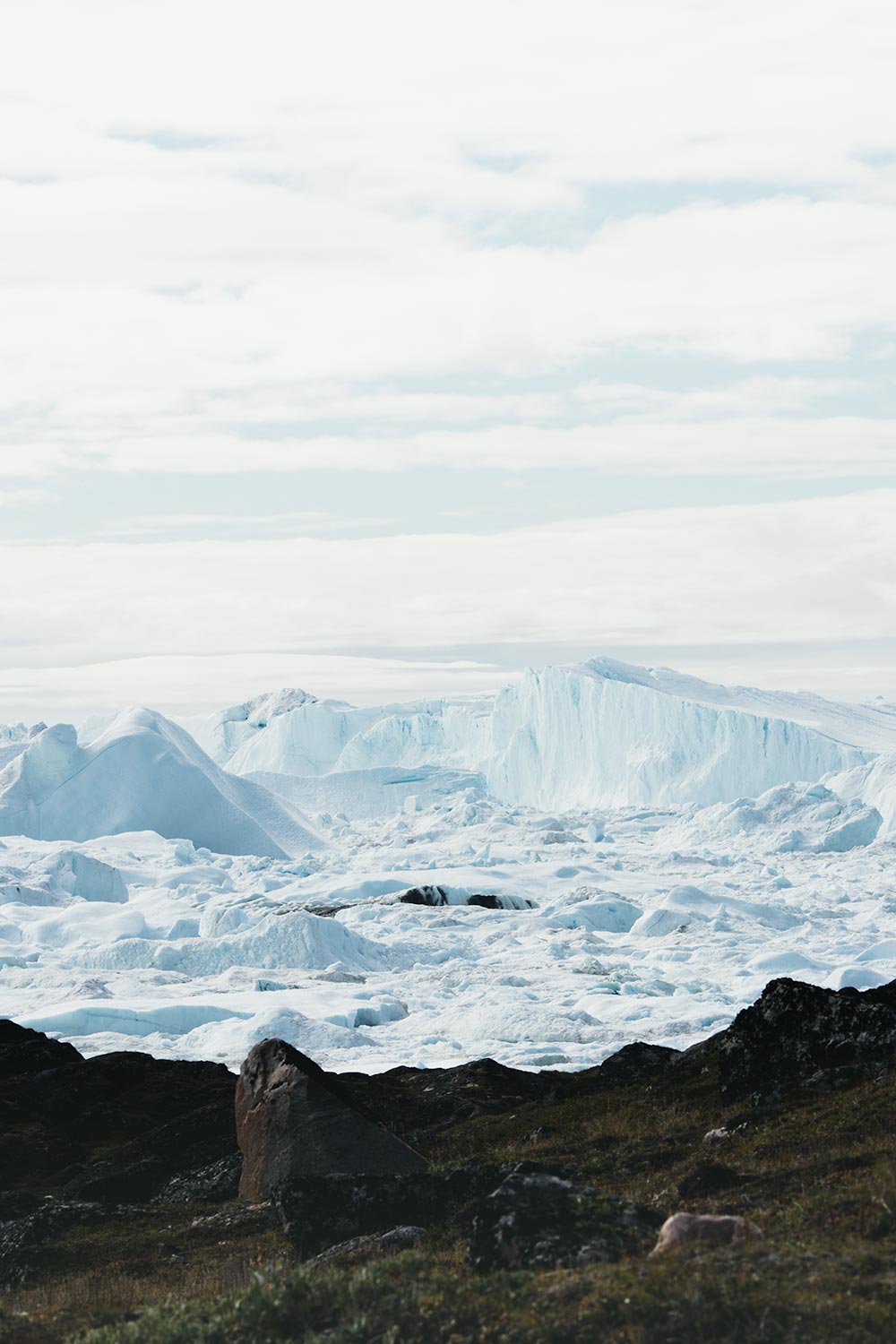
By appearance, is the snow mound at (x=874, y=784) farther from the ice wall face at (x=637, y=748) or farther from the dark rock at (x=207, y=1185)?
the dark rock at (x=207, y=1185)

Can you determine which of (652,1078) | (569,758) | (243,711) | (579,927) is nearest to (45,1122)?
(652,1078)

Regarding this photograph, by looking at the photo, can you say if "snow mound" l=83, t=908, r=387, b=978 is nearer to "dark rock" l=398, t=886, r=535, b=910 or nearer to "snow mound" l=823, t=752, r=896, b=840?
"dark rock" l=398, t=886, r=535, b=910

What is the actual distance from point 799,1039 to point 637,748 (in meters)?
88.2

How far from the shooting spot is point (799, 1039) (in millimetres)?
15617

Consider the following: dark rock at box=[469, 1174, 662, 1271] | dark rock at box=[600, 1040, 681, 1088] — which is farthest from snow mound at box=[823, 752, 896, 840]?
dark rock at box=[469, 1174, 662, 1271]

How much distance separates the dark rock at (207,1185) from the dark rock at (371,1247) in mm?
4466

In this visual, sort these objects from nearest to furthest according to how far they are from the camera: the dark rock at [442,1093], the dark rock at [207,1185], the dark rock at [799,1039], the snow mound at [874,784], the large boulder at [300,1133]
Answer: the large boulder at [300,1133] < the dark rock at [207,1185] < the dark rock at [799,1039] < the dark rock at [442,1093] < the snow mound at [874,784]

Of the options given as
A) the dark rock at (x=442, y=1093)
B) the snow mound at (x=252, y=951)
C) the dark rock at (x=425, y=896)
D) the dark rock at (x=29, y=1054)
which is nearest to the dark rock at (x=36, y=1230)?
the dark rock at (x=442, y=1093)

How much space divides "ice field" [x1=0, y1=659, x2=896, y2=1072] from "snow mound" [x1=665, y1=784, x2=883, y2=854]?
22 cm

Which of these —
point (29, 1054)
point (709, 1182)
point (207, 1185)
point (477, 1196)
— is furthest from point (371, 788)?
point (709, 1182)

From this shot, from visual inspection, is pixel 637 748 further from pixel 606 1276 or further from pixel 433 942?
pixel 606 1276

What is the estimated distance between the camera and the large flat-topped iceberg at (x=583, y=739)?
99938 mm

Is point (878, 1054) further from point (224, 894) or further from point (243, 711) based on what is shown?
point (243, 711)

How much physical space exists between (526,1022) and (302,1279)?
83.1ft
